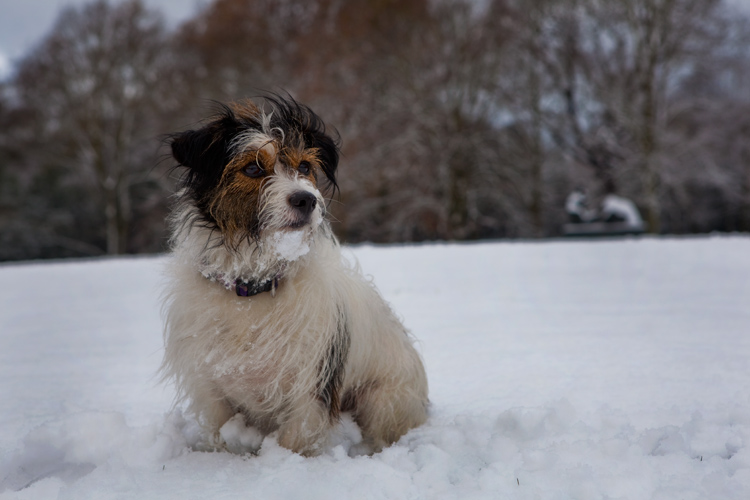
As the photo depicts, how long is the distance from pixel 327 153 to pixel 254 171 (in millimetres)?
489

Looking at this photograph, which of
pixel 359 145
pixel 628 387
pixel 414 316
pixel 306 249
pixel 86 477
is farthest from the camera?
pixel 359 145

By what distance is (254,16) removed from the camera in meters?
22.1

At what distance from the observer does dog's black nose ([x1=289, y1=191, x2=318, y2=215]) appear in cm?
226

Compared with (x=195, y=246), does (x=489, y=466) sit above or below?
below

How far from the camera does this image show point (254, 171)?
7.95ft

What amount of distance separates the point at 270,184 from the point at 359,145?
17174 mm

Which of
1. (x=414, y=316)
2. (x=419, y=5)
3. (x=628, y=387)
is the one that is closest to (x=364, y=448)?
(x=628, y=387)

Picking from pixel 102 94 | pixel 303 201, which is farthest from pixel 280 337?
pixel 102 94

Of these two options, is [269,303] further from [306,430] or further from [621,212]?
[621,212]

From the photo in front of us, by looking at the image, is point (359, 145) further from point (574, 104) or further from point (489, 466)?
point (489, 466)

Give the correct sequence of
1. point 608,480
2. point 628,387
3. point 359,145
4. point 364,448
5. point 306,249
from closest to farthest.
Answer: point 608,480 < point 306,249 < point 364,448 < point 628,387 < point 359,145

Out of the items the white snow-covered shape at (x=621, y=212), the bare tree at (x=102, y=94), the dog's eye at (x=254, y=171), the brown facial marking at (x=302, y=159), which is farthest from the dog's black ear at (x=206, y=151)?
the bare tree at (x=102, y=94)

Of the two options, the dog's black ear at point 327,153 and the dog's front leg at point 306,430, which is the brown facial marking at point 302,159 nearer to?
the dog's black ear at point 327,153

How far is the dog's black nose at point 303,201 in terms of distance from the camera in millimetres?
2264
